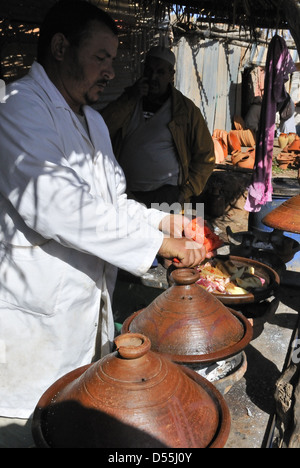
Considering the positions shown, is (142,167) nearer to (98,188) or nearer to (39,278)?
(98,188)

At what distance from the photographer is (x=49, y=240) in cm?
217

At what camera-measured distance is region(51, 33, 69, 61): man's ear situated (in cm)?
222

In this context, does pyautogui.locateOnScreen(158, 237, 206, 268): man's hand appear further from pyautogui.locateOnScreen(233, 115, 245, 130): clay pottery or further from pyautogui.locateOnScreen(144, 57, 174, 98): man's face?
pyautogui.locateOnScreen(233, 115, 245, 130): clay pottery

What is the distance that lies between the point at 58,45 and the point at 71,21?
130mm

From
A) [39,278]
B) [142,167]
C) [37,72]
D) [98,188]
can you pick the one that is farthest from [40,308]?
[142,167]

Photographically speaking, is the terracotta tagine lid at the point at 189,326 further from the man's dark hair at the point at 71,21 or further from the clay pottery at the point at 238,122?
the clay pottery at the point at 238,122

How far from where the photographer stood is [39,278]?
217 centimetres

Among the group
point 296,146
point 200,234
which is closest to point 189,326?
point 200,234

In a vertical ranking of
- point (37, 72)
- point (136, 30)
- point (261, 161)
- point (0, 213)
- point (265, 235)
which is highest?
point (136, 30)

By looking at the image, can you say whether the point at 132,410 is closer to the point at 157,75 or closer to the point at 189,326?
the point at 189,326

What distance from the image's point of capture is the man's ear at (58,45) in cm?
222

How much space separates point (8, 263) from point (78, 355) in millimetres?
636

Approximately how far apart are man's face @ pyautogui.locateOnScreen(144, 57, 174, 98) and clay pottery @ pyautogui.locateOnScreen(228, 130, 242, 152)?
966 cm

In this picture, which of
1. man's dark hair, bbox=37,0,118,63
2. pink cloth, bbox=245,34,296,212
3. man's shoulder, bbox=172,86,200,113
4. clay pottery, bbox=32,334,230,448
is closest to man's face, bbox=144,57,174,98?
man's shoulder, bbox=172,86,200,113
